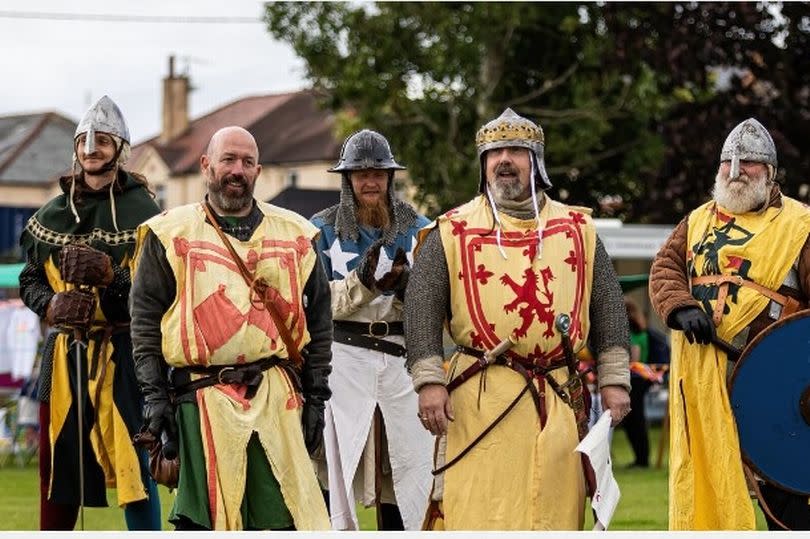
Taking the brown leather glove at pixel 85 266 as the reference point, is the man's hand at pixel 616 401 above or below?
below

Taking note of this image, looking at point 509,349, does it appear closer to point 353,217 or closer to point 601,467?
point 601,467

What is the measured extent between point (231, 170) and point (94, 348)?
5.15ft

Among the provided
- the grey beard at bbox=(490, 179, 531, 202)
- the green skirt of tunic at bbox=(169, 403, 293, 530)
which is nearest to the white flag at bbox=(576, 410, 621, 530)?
the grey beard at bbox=(490, 179, 531, 202)

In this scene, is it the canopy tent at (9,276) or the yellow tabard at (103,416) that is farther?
the canopy tent at (9,276)

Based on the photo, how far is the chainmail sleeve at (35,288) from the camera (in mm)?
7906

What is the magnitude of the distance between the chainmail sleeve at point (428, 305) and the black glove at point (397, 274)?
70 cm

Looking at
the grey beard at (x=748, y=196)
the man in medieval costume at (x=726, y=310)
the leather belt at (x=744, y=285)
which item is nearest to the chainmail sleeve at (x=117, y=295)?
the man in medieval costume at (x=726, y=310)

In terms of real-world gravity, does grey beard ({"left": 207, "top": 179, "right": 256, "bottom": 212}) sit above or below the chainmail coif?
above

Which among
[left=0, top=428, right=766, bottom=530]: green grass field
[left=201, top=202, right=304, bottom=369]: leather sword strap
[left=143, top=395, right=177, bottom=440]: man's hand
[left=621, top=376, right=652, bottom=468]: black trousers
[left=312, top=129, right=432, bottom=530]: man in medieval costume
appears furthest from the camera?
[left=621, top=376, right=652, bottom=468]: black trousers

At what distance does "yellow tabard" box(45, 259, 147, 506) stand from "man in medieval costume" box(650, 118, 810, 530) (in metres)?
2.31

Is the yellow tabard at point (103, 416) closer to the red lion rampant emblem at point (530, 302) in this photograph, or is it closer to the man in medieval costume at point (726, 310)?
the red lion rampant emblem at point (530, 302)

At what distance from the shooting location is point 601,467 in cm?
681

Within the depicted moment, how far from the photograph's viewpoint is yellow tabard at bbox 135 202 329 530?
21.6ft

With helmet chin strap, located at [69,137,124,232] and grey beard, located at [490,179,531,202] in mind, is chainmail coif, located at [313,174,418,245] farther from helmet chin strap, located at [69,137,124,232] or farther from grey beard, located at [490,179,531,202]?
grey beard, located at [490,179,531,202]
